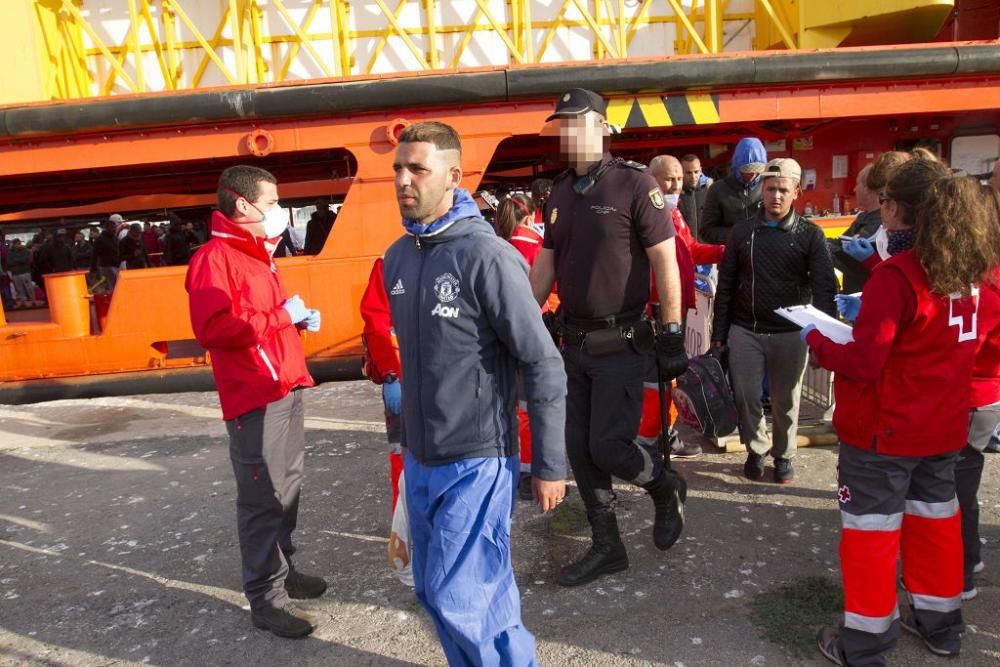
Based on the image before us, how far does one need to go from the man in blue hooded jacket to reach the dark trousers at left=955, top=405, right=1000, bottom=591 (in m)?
2.58

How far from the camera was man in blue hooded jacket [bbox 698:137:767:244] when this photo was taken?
502cm

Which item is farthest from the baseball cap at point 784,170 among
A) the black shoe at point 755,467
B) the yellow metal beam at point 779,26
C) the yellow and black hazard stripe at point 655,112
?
the yellow metal beam at point 779,26

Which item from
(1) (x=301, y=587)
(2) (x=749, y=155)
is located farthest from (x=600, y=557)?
(2) (x=749, y=155)

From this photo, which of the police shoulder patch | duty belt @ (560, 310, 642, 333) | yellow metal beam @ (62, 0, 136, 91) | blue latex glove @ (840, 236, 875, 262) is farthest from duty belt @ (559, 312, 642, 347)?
yellow metal beam @ (62, 0, 136, 91)

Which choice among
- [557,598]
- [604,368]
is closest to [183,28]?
[604,368]

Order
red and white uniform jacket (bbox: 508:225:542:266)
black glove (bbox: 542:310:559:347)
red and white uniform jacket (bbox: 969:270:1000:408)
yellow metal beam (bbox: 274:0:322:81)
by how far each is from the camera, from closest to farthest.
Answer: red and white uniform jacket (bbox: 969:270:1000:408) → black glove (bbox: 542:310:559:347) → red and white uniform jacket (bbox: 508:225:542:266) → yellow metal beam (bbox: 274:0:322:81)

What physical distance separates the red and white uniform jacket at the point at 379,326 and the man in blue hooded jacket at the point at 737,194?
2.83 m

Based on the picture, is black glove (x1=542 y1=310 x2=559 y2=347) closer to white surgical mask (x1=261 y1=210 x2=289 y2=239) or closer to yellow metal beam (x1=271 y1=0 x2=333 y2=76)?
white surgical mask (x1=261 y1=210 x2=289 y2=239)

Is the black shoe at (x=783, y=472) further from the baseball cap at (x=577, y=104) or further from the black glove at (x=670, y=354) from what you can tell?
the baseball cap at (x=577, y=104)

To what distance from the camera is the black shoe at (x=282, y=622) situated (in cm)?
278

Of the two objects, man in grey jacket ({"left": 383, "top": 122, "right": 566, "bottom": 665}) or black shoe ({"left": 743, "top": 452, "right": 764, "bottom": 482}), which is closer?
man in grey jacket ({"left": 383, "top": 122, "right": 566, "bottom": 665})

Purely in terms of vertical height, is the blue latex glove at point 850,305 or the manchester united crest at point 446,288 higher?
the manchester united crest at point 446,288

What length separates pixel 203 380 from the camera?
656 centimetres

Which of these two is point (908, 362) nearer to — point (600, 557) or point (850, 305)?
point (850, 305)
